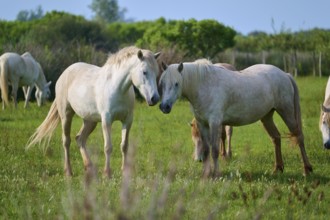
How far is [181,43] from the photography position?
4488 centimetres

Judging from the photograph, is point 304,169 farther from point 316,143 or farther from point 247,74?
point 316,143

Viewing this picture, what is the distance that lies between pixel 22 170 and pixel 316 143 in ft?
21.2

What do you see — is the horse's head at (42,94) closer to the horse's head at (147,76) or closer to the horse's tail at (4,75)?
the horse's tail at (4,75)

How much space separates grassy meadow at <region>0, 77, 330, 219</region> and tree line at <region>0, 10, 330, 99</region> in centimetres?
821

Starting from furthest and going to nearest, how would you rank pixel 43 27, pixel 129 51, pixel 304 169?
1. pixel 43 27
2. pixel 304 169
3. pixel 129 51

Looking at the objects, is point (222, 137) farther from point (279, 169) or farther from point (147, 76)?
point (147, 76)

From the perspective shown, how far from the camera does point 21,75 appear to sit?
22.7 meters

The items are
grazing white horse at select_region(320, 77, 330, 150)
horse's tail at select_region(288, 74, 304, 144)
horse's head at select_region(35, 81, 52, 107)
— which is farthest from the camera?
horse's head at select_region(35, 81, 52, 107)

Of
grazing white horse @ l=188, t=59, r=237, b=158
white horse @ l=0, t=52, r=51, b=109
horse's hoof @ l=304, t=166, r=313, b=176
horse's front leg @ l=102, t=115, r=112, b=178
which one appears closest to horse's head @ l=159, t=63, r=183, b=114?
horse's front leg @ l=102, t=115, r=112, b=178

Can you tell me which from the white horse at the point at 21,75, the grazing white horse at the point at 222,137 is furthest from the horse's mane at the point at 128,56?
the white horse at the point at 21,75

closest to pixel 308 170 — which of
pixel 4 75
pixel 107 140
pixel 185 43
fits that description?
pixel 107 140

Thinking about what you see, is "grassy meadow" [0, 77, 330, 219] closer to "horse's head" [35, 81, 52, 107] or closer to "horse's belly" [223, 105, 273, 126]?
"horse's belly" [223, 105, 273, 126]

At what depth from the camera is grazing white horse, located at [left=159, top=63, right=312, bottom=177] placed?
29.5 ft

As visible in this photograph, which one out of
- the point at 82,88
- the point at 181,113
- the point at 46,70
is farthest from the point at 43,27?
the point at 82,88
